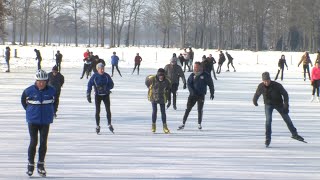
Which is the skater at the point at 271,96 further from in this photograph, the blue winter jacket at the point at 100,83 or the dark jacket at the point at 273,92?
the blue winter jacket at the point at 100,83

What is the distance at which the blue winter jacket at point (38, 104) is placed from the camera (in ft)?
28.6

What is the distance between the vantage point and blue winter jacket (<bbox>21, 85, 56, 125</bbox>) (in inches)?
344

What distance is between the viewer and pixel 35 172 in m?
9.08

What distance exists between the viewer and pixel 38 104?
344 inches

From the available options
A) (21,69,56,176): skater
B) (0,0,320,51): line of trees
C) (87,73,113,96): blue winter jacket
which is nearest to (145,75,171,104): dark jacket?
(87,73,113,96): blue winter jacket

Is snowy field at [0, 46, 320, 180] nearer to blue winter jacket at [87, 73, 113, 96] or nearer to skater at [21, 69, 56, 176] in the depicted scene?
skater at [21, 69, 56, 176]

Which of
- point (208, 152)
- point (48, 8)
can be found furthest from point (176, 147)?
point (48, 8)

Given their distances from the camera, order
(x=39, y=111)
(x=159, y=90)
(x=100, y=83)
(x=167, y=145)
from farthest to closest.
A: 1. (x=159, y=90)
2. (x=100, y=83)
3. (x=167, y=145)
4. (x=39, y=111)

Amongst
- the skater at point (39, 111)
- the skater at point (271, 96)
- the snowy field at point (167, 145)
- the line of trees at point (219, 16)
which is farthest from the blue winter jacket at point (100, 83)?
the line of trees at point (219, 16)

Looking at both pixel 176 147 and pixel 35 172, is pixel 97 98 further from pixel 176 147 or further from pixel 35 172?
pixel 35 172

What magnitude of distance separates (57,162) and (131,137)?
3380 millimetres

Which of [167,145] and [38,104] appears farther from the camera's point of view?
[167,145]

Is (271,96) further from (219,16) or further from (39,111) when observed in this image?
(219,16)

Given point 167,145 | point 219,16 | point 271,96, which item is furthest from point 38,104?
point 219,16
